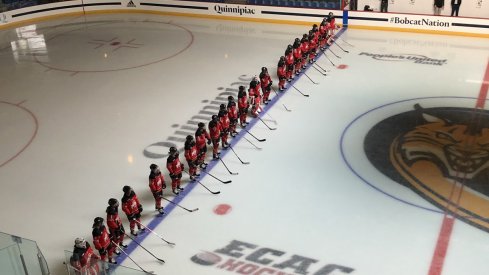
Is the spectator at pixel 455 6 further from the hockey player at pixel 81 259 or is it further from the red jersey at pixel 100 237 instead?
the hockey player at pixel 81 259

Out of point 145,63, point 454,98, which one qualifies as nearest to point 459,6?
point 454,98

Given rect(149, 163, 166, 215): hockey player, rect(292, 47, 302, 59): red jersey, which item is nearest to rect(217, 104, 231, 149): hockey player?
rect(149, 163, 166, 215): hockey player

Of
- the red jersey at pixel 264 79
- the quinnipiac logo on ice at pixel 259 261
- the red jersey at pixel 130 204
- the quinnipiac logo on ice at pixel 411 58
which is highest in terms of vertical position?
the red jersey at pixel 264 79

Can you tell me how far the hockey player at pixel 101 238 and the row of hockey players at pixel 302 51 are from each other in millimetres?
5893

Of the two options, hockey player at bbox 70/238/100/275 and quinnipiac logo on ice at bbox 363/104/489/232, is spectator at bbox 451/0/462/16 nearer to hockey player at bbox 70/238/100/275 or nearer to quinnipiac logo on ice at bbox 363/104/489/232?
quinnipiac logo on ice at bbox 363/104/489/232

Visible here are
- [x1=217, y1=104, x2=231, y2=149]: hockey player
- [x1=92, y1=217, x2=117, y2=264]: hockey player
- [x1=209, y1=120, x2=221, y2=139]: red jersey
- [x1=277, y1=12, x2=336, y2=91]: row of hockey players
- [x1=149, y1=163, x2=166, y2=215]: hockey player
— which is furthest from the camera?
[x1=277, y1=12, x2=336, y2=91]: row of hockey players

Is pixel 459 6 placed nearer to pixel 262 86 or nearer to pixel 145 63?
pixel 262 86

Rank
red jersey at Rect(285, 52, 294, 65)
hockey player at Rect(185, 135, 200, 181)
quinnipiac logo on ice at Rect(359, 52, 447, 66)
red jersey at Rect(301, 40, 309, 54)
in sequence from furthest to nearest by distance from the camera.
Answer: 1. quinnipiac logo on ice at Rect(359, 52, 447, 66)
2. red jersey at Rect(301, 40, 309, 54)
3. red jersey at Rect(285, 52, 294, 65)
4. hockey player at Rect(185, 135, 200, 181)

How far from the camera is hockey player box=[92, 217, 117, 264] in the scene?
6.66 meters

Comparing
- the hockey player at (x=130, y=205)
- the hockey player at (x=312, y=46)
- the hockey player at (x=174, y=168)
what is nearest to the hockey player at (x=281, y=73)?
the hockey player at (x=312, y=46)

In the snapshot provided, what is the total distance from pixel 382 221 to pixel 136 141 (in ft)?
15.5

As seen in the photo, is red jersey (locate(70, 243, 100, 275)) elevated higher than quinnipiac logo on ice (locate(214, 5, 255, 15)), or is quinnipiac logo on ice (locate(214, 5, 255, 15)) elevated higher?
quinnipiac logo on ice (locate(214, 5, 255, 15))

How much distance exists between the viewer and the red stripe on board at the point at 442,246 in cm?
672

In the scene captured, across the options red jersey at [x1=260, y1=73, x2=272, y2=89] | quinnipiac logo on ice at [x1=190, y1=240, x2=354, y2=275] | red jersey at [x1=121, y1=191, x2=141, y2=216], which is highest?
red jersey at [x1=260, y1=73, x2=272, y2=89]
